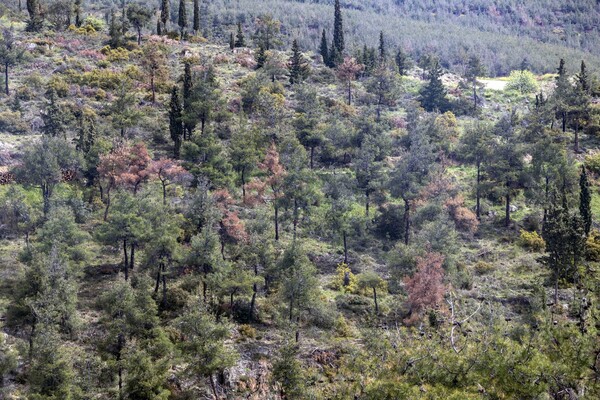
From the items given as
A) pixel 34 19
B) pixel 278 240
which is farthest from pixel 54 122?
pixel 34 19

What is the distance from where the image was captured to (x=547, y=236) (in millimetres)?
73250

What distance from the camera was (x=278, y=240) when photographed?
260 ft

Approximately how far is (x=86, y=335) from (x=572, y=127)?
94353 millimetres

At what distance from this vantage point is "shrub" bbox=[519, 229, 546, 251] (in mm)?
83625

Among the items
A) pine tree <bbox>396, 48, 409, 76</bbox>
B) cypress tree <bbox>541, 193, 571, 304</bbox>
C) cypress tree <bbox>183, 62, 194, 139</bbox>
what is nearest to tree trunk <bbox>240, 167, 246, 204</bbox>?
cypress tree <bbox>183, 62, 194, 139</bbox>

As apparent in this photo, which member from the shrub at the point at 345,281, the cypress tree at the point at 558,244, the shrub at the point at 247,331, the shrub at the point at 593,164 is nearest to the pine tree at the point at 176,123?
the shrub at the point at 345,281

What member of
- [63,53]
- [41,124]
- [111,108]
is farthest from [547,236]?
[63,53]

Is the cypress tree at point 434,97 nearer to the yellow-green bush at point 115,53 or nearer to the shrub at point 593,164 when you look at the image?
the shrub at point 593,164

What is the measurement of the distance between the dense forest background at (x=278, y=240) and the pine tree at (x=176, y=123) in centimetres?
34

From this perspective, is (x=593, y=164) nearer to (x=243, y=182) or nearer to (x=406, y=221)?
(x=406, y=221)

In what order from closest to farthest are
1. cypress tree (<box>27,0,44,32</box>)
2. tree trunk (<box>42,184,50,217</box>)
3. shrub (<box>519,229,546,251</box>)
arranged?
tree trunk (<box>42,184,50,217</box>)
shrub (<box>519,229,546,251</box>)
cypress tree (<box>27,0,44,32</box>)

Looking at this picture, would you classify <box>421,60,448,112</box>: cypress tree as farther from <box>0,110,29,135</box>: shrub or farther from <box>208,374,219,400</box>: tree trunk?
<box>208,374,219,400</box>: tree trunk

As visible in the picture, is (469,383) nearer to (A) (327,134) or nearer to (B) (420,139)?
(B) (420,139)

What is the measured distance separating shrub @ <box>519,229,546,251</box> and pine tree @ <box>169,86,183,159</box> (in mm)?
51820
